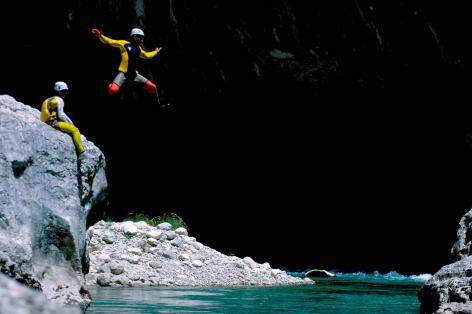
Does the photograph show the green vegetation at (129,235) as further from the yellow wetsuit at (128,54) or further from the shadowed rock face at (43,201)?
the shadowed rock face at (43,201)

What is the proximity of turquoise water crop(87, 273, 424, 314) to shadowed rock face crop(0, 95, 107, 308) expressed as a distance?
1076mm

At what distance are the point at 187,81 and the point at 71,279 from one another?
54.2 feet

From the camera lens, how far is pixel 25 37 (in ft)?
74.7

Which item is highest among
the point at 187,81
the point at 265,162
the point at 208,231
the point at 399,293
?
the point at 187,81

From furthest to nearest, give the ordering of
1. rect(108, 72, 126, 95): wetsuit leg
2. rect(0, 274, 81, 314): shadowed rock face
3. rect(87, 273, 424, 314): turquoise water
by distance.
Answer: rect(108, 72, 126, 95): wetsuit leg < rect(87, 273, 424, 314): turquoise water < rect(0, 274, 81, 314): shadowed rock face

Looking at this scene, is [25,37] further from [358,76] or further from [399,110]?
[399,110]

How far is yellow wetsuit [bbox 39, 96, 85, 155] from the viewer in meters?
7.97

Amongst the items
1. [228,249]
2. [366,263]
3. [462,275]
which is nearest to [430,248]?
[366,263]

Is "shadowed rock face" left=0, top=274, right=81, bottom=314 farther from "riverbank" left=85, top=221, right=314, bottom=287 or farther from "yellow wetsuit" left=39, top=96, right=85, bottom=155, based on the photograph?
"riverbank" left=85, top=221, right=314, bottom=287

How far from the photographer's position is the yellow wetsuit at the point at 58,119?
797 centimetres

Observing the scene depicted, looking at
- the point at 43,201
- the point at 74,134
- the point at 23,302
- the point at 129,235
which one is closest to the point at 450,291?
the point at 43,201

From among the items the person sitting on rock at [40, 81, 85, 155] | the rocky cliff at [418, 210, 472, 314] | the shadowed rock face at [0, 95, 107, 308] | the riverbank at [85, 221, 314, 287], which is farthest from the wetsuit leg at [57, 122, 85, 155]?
the riverbank at [85, 221, 314, 287]

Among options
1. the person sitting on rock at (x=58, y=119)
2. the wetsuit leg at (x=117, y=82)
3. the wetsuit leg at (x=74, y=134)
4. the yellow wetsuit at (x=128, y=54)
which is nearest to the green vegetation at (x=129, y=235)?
the wetsuit leg at (x=117, y=82)

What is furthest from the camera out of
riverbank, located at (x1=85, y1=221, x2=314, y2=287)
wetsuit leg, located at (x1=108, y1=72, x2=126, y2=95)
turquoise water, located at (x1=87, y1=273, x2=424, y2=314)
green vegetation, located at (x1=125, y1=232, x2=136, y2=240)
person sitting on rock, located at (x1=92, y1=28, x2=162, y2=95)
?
green vegetation, located at (x1=125, y1=232, x2=136, y2=240)
